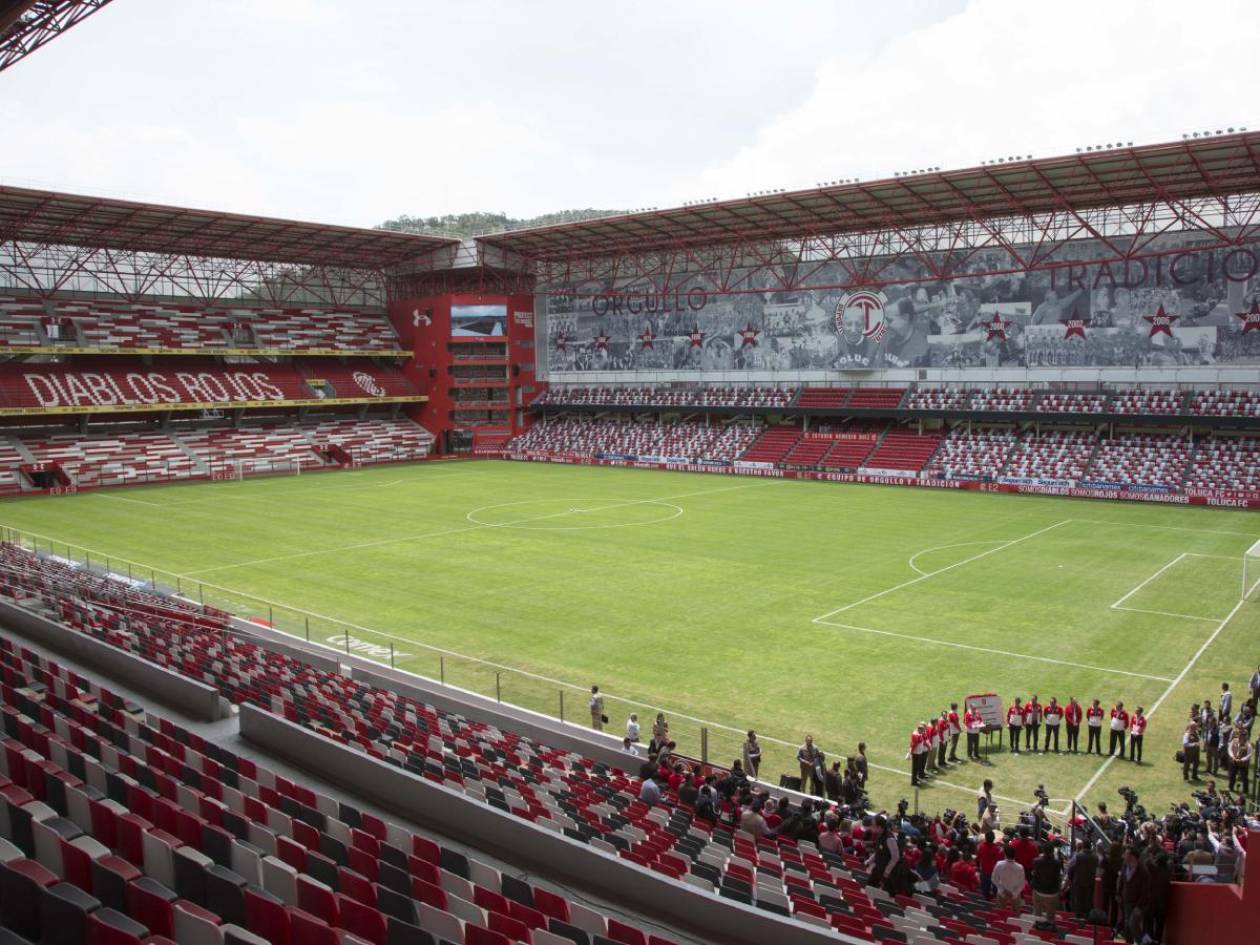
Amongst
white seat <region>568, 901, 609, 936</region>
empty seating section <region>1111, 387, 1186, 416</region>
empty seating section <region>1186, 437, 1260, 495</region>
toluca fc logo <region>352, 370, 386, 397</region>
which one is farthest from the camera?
toluca fc logo <region>352, 370, 386, 397</region>

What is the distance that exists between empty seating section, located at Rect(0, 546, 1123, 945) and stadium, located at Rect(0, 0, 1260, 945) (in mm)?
59

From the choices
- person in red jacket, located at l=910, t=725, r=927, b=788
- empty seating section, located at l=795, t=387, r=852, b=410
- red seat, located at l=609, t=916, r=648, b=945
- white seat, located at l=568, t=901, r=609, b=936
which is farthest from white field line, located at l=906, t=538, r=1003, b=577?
empty seating section, located at l=795, t=387, r=852, b=410

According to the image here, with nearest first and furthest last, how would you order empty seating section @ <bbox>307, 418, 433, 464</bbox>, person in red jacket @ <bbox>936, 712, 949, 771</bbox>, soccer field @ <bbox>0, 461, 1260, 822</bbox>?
person in red jacket @ <bbox>936, 712, 949, 771</bbox>
soccer field @ <bbox>0, 461, 1260, 822</bbox>
empty seating section @ <bbox>307, 418, 433, 464</bbox>

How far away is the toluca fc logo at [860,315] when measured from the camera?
6256 centimetres

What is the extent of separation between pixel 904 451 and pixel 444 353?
36.7 meters

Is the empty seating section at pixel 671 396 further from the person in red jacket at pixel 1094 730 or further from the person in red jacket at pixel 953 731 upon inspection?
the person in red jacket at pixel 953 731

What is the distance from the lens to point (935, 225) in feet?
186

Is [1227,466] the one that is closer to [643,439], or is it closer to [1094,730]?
[643,439]

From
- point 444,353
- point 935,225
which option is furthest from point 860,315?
point 444,353

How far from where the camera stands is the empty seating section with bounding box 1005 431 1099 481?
51312 mm

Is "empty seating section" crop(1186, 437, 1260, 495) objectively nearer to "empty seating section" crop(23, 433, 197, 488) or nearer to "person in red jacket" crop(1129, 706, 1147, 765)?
"person in red jacket" crop(1129, 706, 1147, 765)

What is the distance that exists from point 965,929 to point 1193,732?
31.8 feet

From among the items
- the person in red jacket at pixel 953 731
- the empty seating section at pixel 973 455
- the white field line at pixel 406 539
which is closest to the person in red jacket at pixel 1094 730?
the person in red jacket at pixel 953 731

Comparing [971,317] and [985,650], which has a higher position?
[971,317]
